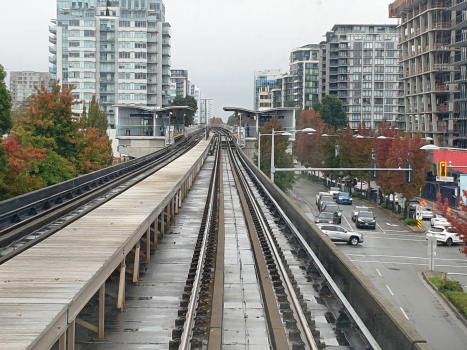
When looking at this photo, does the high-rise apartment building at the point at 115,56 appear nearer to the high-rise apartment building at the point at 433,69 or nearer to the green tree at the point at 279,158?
the high-rise apartment building at the point at 433,69

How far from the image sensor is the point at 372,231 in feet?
147

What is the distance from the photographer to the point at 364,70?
146125mm

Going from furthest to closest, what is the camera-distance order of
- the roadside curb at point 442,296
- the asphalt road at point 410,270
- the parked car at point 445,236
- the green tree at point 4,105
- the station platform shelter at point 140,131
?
the station platform shelter at point 140,131 < the parked car at point 445,236 < the green tree at point 4,105 < the roadside curb at point 442,296 < the asphalt road at point 410,270

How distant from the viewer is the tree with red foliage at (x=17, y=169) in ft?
92.4

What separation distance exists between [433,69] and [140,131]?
44751mm

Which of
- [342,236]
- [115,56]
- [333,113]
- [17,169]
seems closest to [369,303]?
[17,169]

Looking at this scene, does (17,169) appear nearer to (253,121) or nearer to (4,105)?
(4,105)

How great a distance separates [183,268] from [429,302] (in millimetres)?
13362

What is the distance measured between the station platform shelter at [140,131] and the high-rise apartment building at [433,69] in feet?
113

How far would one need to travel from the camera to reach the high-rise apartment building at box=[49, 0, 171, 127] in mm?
117438

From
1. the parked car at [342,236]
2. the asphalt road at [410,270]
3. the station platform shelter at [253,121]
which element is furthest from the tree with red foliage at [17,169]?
the station platform shelter at [253,121]

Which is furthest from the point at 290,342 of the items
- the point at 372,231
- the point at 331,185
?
the point at 331,185

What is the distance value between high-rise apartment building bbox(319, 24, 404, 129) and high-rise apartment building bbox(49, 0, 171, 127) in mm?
46582

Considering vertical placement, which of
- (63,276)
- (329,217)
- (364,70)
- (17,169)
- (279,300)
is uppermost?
(364,70)
